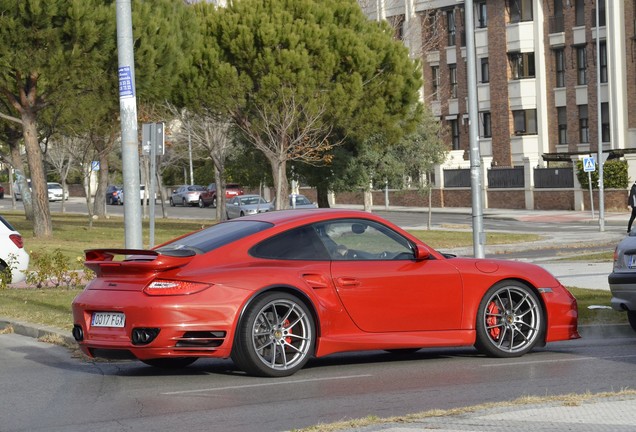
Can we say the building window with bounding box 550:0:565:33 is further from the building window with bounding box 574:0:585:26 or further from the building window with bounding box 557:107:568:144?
the building window with bounding box 557:107:568:144

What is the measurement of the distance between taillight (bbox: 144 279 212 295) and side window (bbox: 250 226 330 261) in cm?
67

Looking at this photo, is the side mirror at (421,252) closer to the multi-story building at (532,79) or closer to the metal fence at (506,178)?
the multi-story building at (532,79)

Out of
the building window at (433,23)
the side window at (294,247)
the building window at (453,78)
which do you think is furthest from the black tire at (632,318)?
the building window at (453,78)

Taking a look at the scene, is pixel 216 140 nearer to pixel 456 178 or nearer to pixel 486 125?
pixel 456 178

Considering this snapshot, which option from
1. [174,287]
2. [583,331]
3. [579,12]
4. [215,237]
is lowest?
[583,331]

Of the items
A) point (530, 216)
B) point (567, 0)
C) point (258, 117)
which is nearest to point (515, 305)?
point (258, 117)

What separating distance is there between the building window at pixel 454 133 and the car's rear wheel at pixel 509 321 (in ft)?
210

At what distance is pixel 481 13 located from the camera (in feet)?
231

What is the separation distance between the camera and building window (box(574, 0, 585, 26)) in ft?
212

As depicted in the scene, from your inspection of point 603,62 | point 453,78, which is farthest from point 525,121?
point 453,78

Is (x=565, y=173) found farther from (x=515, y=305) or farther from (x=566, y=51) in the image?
(x=515, y=305)

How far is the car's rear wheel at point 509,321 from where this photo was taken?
35.5 ft

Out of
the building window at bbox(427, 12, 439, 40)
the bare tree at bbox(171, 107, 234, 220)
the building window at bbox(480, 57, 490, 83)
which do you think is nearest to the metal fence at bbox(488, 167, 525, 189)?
the building window at bbox(480, 57, 490, 83)

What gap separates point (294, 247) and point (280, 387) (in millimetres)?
1381
